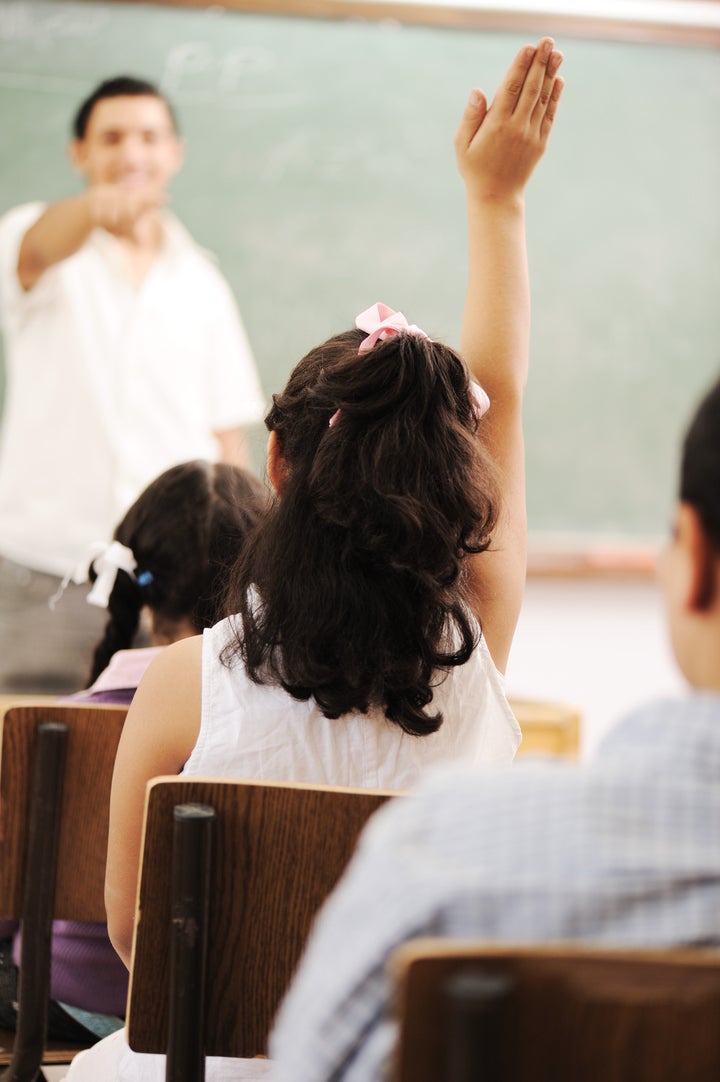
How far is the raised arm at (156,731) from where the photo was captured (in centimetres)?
106

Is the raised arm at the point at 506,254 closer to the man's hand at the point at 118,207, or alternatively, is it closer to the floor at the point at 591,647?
the man's hand at the point at 118,207

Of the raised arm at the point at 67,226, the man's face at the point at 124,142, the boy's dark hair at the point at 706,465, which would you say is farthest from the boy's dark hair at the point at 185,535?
the man's face at the point at 124,142

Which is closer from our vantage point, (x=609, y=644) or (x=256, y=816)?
(x=256, y=816)

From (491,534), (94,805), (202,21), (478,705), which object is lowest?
(94,805)

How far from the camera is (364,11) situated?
3.33 m

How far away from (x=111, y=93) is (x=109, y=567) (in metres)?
1.91

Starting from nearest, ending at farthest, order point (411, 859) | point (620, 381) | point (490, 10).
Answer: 1. point (411, 859)
2. point (490, 10)
3. point (620, 381)

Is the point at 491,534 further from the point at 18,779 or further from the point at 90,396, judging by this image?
the point at 90,396

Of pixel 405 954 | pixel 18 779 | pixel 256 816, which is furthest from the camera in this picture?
pixel 18 779

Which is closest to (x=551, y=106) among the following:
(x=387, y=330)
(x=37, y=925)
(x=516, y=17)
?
(x=387, y=330)

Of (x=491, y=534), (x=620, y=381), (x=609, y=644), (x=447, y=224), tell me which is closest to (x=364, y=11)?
(x=447, y=224)

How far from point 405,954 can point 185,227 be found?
299 cm

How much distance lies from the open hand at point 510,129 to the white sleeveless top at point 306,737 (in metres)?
0.56

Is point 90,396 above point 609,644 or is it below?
above
